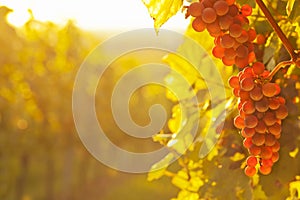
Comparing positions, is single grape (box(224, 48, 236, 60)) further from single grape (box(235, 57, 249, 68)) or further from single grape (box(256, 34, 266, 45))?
single grape (box(256, 34, 266, 45))

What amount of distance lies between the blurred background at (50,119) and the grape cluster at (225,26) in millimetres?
8014

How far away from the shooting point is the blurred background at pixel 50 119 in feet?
31.5

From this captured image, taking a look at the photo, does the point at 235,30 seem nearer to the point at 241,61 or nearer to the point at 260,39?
the point at 241,61

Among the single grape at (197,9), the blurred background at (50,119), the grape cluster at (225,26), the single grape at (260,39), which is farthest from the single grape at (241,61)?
the blurred background at (50,119)

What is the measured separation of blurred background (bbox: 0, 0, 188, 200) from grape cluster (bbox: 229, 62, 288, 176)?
8.02 m

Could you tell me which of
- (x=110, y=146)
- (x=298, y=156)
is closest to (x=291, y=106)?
(x=298, y=156)

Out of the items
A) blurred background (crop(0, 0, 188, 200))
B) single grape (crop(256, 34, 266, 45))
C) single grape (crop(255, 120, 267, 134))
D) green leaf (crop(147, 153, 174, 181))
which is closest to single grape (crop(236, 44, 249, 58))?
single grape (crop(255, 120, 267, 134))

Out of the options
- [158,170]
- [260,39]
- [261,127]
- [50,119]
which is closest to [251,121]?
[261,127]

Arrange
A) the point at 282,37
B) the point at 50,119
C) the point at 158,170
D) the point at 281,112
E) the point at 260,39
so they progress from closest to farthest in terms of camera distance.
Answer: the point at 282,37 < the point at 281,112 < the point at 260,39 < the point at 158,170 < the point at 50,119

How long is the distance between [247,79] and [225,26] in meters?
0.09

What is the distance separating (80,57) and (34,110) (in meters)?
1.65

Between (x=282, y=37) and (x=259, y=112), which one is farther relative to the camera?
(x=259, y=112)

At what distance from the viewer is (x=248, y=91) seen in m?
0.84

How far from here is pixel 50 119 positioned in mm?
10438
